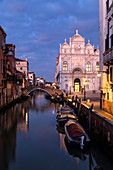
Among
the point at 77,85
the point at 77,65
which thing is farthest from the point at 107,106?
the point at 77,85

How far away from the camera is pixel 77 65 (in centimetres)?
4075

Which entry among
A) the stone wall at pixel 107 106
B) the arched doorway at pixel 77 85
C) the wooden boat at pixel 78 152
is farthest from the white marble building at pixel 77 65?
the wooden boat at pixel 78 152

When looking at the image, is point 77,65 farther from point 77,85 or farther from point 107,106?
point 107,106

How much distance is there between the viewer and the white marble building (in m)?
40.4

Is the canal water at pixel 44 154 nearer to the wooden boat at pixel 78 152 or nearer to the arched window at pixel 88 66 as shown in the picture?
the wooden boat at pixel 78 152

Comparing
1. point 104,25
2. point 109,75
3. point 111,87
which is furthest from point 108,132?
point 104,25

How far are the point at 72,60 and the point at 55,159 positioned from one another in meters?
33.7

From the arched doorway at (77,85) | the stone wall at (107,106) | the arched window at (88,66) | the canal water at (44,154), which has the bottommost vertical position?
the canal water at (44,154)

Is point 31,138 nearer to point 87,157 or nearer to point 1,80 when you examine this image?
point 87,157

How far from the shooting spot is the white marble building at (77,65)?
40375 millimetres

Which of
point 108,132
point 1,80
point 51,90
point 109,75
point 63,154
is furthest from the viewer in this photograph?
point 51,90

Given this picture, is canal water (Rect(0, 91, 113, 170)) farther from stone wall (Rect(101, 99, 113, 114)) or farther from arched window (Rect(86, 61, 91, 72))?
arched window (Rect(86, 61, 91, 72))

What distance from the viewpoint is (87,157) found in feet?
28.3

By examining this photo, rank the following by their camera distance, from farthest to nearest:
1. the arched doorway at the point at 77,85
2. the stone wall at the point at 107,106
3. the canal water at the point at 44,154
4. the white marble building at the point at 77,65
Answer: the arched doorway at the point at 77,85, the white marble building at the point at 77,65, the stone wall at the point at 107,106, the canal water at the point at 44,154
